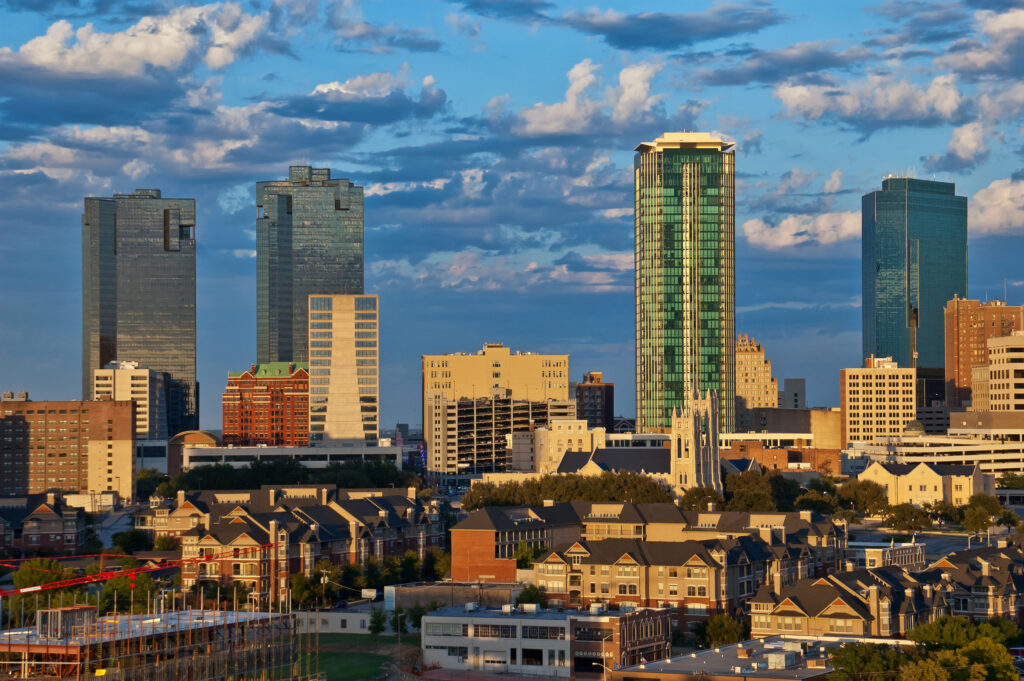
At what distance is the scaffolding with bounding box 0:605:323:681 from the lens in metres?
73.1

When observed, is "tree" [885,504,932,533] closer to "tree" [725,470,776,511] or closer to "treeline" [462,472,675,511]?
"tree" [725,470,776,511]

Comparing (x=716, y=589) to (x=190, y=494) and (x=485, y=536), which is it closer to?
(x=485, y=536)

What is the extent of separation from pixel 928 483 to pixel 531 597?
82.9 m

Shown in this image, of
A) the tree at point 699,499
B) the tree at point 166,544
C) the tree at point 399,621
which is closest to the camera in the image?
the tree at point 399,621

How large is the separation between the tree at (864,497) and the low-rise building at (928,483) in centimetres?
213

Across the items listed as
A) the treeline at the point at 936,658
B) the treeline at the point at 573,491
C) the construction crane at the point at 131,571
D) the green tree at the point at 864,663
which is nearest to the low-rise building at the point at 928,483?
the treeline at the point at 573,491

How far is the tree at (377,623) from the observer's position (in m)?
103

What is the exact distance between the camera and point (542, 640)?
296 feet

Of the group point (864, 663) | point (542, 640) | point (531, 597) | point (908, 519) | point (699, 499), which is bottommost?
point (542, 640)

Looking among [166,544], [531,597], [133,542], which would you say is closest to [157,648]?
[531,597]

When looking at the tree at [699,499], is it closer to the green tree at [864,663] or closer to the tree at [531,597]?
the tree at [531,597]

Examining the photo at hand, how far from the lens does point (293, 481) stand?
18600 cm

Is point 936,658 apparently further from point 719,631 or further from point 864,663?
point 719,631

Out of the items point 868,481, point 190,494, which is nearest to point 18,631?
point 190,494
